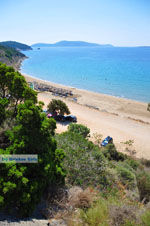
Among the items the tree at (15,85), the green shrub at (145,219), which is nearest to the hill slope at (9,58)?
the tree at (15,85)

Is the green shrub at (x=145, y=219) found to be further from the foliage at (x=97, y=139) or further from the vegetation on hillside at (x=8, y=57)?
the vegetation on hillside at (x=8, y=57)

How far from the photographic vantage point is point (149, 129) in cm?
2158

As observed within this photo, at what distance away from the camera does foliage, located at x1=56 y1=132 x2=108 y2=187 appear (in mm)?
7469

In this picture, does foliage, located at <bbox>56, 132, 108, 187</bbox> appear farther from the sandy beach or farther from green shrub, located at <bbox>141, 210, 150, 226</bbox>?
the sandy beach

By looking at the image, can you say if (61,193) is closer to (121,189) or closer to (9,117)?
(121,189)

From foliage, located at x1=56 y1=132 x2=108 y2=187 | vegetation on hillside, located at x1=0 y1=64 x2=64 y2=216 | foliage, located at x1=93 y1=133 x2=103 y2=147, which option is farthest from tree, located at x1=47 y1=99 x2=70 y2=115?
vegetation on hillside, located at x1=0 y1=64 x2=64 y2=216

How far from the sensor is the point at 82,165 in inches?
307

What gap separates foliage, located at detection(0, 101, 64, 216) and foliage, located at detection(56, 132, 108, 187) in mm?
1170

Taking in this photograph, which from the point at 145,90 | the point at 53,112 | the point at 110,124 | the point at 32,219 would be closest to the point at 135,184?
the point at 32,219

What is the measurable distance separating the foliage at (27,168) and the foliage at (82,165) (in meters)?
1.17

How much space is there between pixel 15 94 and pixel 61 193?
5.35 meters

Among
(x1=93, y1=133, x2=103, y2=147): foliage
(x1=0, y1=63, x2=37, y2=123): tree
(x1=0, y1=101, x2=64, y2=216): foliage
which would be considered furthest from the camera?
(x1=93, y1=133, x2=103, y2=147): foliage

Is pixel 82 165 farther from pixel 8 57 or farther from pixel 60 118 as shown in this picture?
pixel 8 57

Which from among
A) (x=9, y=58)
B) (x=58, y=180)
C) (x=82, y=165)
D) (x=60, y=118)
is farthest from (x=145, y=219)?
(x=9, y=58)
